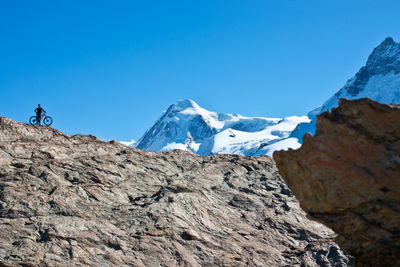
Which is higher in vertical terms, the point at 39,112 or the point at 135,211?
the point at 39,112

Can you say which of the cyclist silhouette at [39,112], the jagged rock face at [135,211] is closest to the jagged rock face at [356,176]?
the jagged rock face at [135,211]

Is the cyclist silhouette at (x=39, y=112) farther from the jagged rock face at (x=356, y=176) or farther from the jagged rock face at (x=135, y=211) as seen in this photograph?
the jagged rock face at (x=356, y=176)

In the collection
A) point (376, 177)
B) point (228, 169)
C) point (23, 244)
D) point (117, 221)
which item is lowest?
point (376, 177)

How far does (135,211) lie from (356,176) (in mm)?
19370

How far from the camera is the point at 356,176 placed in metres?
18.4

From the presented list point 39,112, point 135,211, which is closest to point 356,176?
point 135,211

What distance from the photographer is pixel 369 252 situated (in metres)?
19.9

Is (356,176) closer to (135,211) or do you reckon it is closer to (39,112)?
(135,211)

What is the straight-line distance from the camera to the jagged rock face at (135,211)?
88.5 ft

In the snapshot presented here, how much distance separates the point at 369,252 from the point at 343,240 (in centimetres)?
131

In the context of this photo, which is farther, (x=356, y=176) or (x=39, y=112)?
(x=39, y=112)

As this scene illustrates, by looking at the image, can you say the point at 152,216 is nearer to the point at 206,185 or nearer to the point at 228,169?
the point at 206,185

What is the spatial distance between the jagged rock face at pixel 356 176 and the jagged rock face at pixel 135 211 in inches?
478

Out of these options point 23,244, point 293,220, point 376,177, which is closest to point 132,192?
point 23,244
